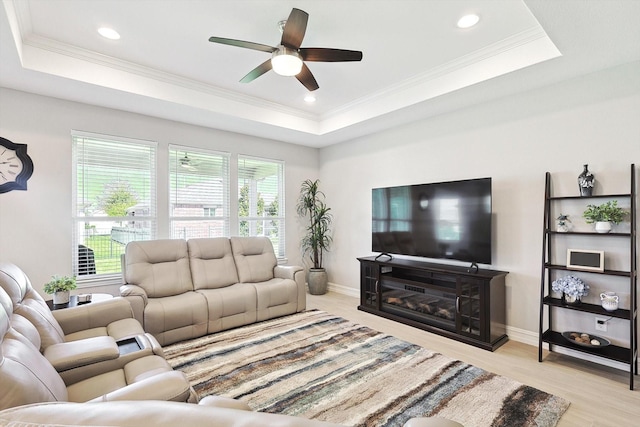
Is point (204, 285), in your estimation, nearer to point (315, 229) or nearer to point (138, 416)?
point (315, 229)

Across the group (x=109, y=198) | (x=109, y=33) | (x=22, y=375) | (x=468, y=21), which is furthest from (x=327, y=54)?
(x=109, y=198)

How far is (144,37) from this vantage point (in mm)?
2799

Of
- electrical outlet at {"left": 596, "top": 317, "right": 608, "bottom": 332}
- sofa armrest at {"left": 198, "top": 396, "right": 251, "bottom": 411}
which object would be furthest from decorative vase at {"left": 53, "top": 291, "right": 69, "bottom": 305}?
electrical outlet at {"left": 596, "top": 317, "right": 608, "bottom": 332}

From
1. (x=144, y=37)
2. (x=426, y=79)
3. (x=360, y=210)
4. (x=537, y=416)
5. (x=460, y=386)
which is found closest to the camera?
(x=537, y=416)

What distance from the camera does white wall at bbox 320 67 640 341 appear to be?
280 centimetres

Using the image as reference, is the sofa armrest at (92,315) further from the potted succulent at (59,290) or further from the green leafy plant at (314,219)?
the green leafy plant at (314,219)

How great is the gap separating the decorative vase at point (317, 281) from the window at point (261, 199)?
0.65 m

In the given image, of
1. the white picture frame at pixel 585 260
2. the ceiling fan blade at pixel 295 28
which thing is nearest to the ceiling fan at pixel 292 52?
the ceiling fan blade at pixel 295 28

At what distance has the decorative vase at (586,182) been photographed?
9.16 feet

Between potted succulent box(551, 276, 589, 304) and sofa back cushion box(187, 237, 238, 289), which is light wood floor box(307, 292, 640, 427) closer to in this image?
potted succulent box(551, 276, 589, 304)

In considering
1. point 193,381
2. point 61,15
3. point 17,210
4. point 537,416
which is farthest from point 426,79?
point 17,210

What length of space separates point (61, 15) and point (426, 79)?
134 inches

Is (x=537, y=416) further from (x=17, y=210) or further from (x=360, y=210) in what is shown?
(x=17, y=210)

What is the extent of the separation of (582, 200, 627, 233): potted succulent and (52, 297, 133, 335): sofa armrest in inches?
161
